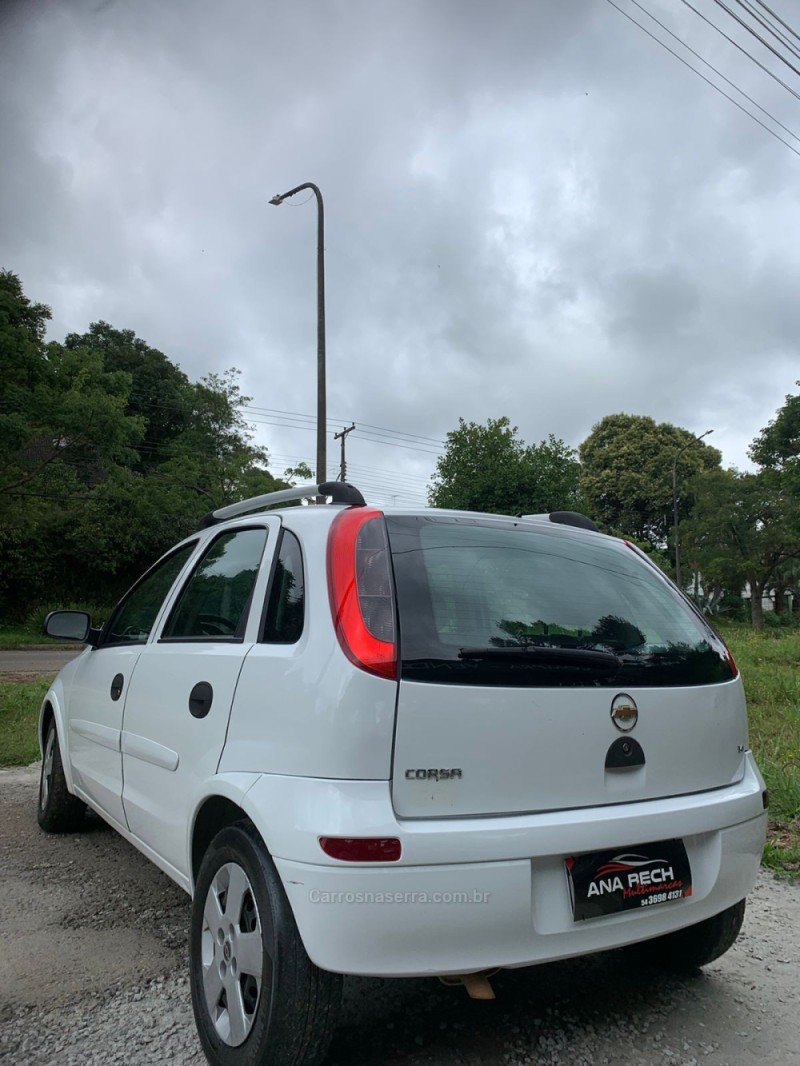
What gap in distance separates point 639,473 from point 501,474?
60.9 feet

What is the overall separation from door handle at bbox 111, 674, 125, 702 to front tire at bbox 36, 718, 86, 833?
1.12 m

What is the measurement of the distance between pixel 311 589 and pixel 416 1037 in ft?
4.54

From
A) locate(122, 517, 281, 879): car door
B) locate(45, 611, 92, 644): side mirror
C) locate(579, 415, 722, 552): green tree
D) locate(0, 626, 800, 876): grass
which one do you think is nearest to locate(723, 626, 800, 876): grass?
locate(0, 626, 800, 876): grass

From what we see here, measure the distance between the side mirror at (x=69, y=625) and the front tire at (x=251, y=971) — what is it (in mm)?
1936

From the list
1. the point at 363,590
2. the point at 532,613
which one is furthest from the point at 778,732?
the point at 363,590

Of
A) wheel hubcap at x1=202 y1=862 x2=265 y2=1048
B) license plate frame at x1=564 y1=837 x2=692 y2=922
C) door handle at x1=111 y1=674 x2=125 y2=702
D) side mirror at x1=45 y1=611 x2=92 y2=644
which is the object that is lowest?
wheel hubcap at x1=202 y1=862 x2=265 y2=1048

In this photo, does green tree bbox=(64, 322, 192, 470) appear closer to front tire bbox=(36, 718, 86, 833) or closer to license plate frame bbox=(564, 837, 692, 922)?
front tire bbox=(36, 718, 86, 833)

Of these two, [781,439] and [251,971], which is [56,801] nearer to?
[251,971]

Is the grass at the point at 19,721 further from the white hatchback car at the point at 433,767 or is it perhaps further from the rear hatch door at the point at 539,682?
the rear hatch door at the point at 539,682

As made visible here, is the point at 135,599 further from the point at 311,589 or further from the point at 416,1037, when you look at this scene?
the point at 416,1037

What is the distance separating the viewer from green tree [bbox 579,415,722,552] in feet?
155

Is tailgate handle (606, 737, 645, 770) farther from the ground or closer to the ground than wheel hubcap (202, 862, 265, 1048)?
farther from the ground

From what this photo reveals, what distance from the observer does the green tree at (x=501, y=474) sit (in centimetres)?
3247

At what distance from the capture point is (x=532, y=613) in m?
2.28
